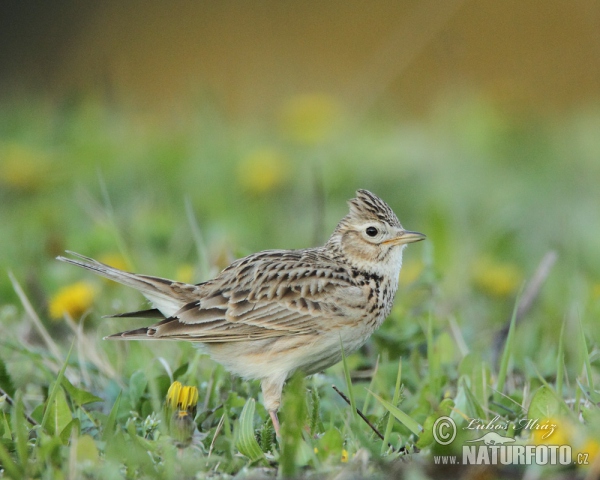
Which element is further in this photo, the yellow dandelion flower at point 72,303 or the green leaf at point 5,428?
the yellow dandelion flower at point 72,303

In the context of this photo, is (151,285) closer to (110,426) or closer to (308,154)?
(110,426)

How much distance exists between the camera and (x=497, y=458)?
3.70 meters

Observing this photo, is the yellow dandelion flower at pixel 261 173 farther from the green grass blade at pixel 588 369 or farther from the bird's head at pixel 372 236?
the green grass blade at pixel 588 369

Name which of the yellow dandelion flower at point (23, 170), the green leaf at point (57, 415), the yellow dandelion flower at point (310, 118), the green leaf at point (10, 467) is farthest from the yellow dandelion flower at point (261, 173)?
the green leaf at point (10, 467)

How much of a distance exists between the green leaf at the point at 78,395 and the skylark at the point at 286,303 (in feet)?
1.10

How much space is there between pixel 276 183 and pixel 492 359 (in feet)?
13.3

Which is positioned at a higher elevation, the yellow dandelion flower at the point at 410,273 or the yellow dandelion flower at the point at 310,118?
the yellow dandelion flower at the point at 310,118

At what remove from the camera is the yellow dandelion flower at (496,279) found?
6.78 meters

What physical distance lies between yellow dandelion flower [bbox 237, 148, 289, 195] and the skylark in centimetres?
347

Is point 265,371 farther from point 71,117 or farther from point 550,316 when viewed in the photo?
point 71,117

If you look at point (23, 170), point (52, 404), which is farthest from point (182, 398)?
point (23, 170)

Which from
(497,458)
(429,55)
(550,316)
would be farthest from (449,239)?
(429,55)

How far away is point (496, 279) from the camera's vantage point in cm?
680

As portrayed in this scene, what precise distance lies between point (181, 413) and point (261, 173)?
5124 millimetres
